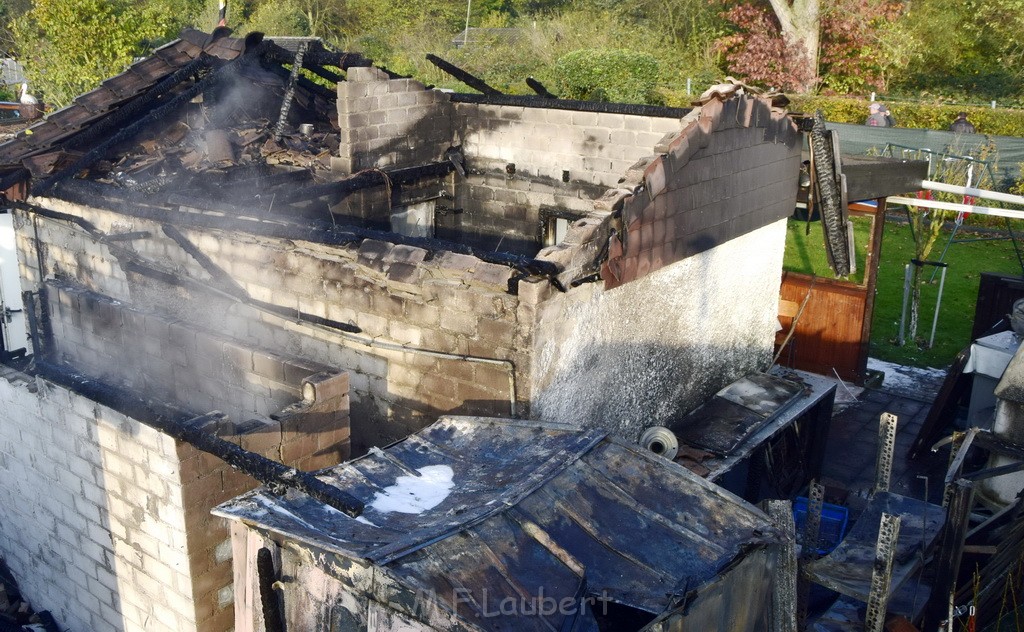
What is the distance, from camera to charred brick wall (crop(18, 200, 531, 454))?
6.64 m

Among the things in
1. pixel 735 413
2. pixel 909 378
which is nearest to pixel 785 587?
pixel 735 413

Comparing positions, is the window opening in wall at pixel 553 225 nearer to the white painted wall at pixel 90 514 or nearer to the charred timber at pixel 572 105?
the charred timber at pixel 572 105

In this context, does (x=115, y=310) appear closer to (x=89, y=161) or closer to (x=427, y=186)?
(x=89, y=161)

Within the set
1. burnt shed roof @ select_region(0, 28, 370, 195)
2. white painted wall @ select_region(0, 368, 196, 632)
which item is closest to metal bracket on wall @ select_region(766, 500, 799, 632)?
white painted wall @ select_region(0, 368, 196, 632)

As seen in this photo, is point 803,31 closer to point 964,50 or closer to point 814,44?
point 814,44

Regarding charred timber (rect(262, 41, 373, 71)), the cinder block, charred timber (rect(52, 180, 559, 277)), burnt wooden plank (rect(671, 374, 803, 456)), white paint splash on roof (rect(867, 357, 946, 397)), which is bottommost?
white paint splash on roof (rect(867, 357, 946, 397))

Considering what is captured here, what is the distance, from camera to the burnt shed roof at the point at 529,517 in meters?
4.34

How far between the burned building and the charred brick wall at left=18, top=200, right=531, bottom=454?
0.07 ft

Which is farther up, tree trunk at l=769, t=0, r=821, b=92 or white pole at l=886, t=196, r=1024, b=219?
tree trunk at l=769, t=0, r=821, b=92

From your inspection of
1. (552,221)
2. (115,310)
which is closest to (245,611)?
(115,310)

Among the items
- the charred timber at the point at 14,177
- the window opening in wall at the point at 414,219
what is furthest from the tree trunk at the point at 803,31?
the charred timber at the point at 14,177

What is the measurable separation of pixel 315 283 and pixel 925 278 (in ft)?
48.2

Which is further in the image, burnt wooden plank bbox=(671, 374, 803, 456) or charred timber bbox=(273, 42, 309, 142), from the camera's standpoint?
charred timber bbox=(273, 42, 309, 142)

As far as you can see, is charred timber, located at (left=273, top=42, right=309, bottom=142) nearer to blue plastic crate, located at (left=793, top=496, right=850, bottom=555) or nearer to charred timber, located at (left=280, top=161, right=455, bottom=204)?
charred timber, located at (left=280, top=161, right=455, bottom=204)
